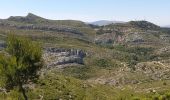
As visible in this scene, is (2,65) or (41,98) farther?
(41,98)

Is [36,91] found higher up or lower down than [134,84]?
higher up

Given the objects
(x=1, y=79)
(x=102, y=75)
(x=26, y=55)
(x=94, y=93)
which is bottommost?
(x=102, y=75)

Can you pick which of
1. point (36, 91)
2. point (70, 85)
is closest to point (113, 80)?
point (70, 85)

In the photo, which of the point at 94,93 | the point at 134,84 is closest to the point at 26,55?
the point at 94,93

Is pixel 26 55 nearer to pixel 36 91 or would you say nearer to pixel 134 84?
pixel 36 91

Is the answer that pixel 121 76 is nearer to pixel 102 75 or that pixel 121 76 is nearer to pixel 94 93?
pixel 102 75

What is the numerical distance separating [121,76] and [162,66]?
30.0 metres

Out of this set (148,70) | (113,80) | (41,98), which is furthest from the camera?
(148,70)

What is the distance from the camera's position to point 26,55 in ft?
191

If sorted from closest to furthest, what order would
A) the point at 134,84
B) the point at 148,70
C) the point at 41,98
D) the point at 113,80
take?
the point at 41,98, the point at 134,84, the point at 113,80, the point at 148,70

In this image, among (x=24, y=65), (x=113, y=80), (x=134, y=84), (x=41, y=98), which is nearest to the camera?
(x=24, y=65)

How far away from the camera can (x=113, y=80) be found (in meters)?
169

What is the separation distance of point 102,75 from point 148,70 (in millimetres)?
23950

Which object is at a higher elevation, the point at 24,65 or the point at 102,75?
the point at 24,65
